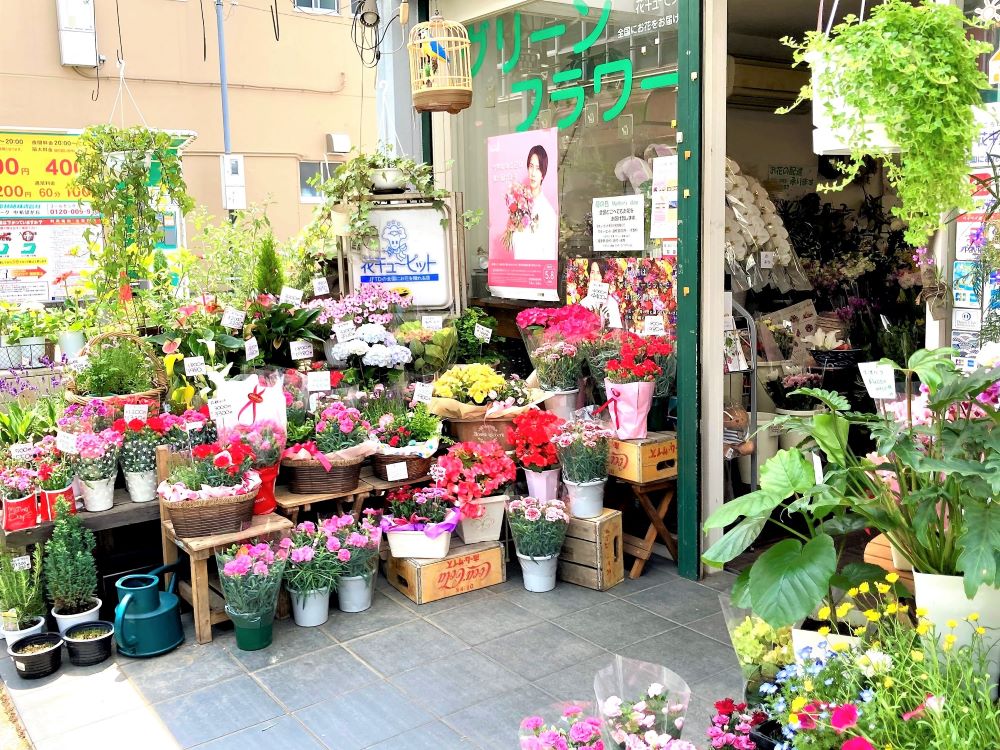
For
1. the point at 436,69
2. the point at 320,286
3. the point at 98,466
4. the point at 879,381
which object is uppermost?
the point at 436,69

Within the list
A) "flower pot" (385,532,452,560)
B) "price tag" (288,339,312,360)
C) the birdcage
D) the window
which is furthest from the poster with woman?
the window

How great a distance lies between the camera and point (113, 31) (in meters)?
11.2

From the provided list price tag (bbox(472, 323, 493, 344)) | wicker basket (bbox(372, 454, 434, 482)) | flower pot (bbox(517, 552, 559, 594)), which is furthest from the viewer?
price tag (bbox(472, 323, 493, 344))

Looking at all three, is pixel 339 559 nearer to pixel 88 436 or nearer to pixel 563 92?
pixel 88 436

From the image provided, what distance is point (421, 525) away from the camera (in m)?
4.25

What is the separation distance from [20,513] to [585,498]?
2395 millimetres

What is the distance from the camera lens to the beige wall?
34.5 feet

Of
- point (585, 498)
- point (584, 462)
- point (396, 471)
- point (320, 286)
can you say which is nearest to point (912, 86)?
point (584, 462)

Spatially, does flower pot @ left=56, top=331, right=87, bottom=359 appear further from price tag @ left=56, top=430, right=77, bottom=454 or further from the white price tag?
the white price tag

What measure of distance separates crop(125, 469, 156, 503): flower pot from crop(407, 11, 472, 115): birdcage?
7.92ft

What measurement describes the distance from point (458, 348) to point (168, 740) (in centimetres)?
265

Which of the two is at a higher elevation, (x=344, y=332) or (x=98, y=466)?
(x=344, y=332)

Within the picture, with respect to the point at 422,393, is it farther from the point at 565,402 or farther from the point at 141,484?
the point at 141,484

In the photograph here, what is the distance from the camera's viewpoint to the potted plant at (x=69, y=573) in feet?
12.5
